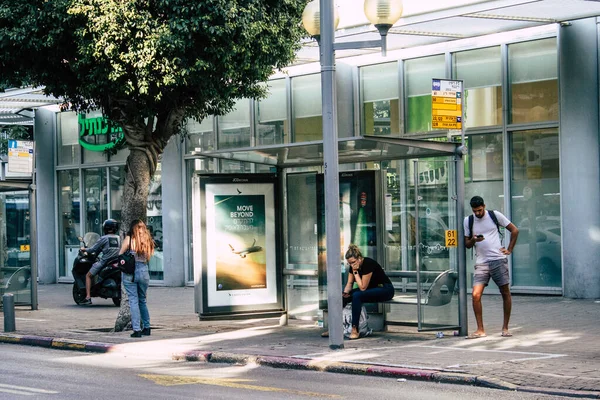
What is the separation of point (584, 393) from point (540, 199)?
1005cm

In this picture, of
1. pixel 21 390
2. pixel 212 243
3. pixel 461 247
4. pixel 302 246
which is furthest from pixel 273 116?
pixel 21 390

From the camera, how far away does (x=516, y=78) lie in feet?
61.5

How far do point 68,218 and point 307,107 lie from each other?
31.3 feet

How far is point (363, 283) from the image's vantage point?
13305 mm

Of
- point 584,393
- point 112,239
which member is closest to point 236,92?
point 112,239

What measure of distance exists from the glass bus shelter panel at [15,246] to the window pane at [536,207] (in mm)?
9697

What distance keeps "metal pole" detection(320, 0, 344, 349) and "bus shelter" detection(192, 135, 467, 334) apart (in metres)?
0.13

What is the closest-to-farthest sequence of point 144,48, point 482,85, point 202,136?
point 144,48 < point 482,85 < point 202,136

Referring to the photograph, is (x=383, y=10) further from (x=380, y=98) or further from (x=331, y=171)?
(x=380, y=98)

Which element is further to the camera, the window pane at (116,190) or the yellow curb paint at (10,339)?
the window pane at (116,190)

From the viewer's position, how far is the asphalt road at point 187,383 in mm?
9273

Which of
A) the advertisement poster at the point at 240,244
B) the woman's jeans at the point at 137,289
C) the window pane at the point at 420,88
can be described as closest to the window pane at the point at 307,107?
the window pane at the point at 420,88

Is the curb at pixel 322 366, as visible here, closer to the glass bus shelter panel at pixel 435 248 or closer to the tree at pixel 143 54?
the tree at pixel 143 54

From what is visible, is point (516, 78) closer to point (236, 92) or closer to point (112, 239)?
point (236, 92)
